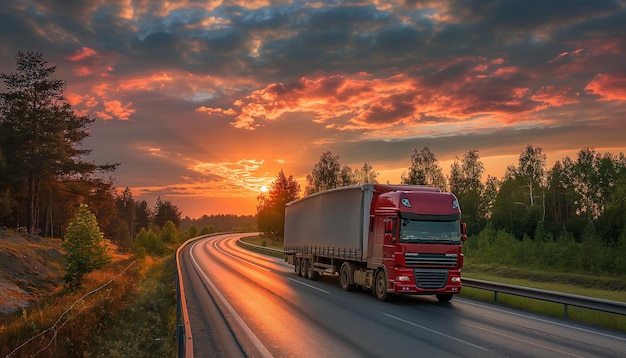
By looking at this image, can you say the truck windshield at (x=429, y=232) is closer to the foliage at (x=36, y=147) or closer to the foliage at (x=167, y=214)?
the foliage at (x=36, y=147)

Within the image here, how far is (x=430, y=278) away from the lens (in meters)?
17.4

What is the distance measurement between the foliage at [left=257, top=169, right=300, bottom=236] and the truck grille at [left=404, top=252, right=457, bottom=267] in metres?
84.5

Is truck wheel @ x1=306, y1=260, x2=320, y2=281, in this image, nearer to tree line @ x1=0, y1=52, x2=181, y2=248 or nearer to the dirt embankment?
the dirt embankment

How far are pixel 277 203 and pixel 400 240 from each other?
3559 inches

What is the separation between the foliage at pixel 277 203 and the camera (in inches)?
4077

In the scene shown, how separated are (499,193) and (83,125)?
68347 mm

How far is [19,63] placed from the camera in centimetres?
5800

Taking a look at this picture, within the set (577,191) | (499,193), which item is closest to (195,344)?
(499,193)

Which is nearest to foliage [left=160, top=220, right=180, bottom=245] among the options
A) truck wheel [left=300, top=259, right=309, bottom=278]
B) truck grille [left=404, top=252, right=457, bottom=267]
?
truck wheel [left=300, top=259, right=309, bottom=278]

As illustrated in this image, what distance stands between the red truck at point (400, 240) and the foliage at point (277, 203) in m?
80.8

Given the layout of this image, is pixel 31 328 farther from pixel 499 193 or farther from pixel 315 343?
pixel 499 193

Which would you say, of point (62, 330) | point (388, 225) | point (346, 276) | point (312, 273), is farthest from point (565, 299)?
point (62, 330)

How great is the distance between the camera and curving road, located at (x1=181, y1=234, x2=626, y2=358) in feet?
33.1

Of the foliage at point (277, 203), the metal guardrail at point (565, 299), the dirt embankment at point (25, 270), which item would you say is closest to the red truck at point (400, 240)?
the metal guardrail at point (565, 299)
